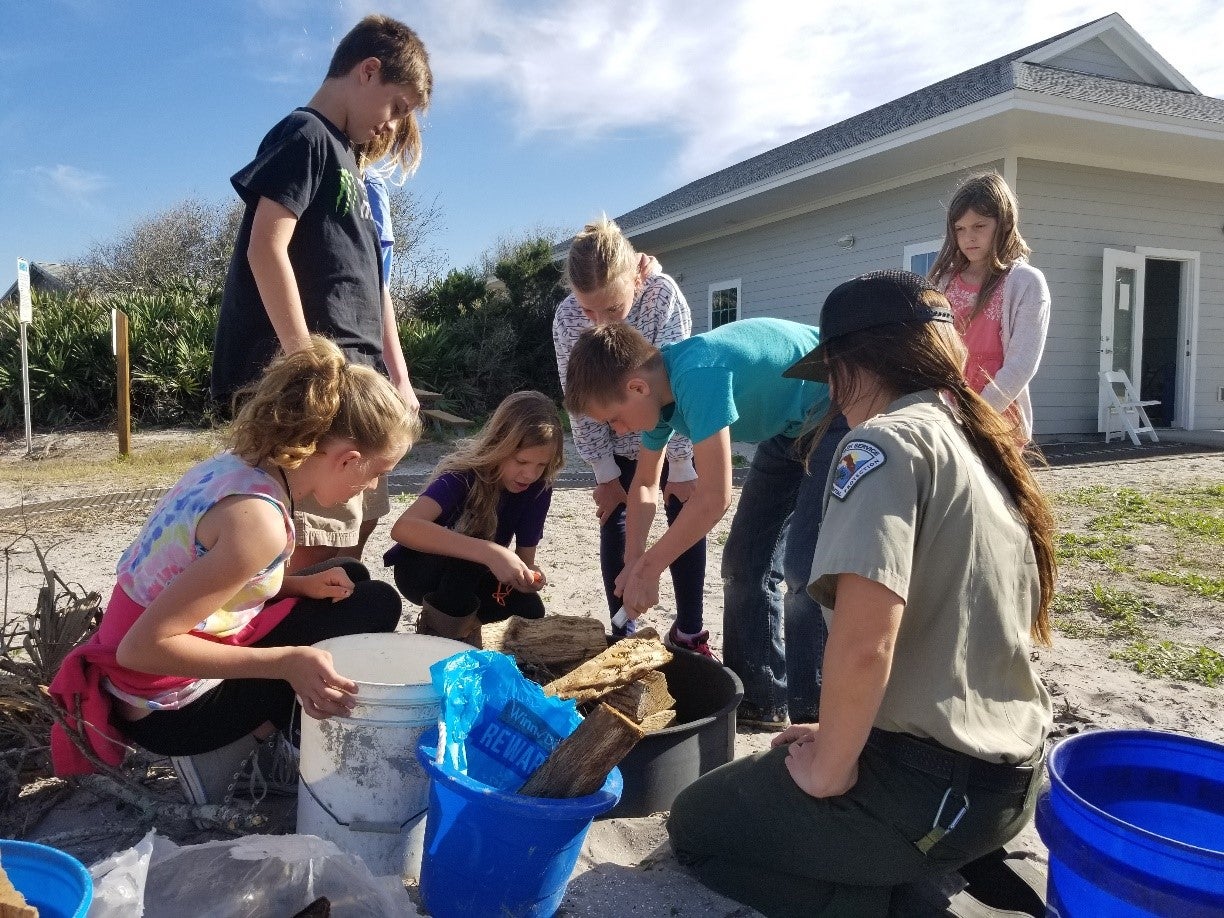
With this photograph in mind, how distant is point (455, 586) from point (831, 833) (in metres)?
1.67

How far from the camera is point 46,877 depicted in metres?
1.29

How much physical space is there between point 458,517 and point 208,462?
117 cm

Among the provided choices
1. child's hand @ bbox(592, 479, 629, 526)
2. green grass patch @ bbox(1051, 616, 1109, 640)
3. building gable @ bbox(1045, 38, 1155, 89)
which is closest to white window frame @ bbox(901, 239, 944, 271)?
building gable @ bbox(1045, 38, 1155, 89)

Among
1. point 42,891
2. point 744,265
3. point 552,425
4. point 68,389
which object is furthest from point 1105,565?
point 68,389

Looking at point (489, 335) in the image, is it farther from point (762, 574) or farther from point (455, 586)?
point (762, 574)

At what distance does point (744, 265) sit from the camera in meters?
14.3

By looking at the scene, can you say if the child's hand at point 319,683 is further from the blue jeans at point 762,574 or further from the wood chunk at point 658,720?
the blue jeans at point 762,574

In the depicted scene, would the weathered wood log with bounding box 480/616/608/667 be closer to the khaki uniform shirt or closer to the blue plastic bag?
the blue plastic bag

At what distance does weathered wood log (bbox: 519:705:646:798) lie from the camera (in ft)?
5.51

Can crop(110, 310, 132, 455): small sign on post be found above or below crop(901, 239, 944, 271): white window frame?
below

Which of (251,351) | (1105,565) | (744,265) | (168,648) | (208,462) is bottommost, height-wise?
(1105,565)

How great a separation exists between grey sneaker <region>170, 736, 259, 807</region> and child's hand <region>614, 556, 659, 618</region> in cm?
106

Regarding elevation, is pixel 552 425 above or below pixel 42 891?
above

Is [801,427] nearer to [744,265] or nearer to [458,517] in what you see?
[458,517]
